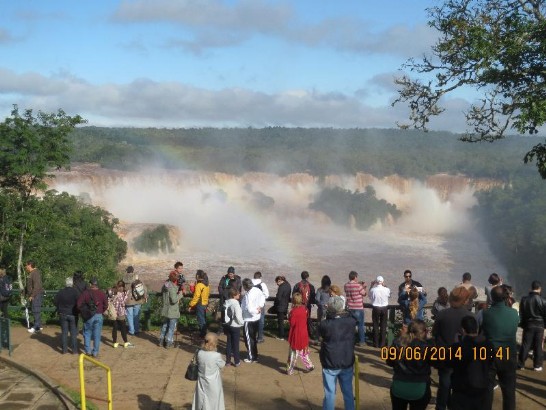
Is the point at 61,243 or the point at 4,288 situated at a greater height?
the point at 4,288

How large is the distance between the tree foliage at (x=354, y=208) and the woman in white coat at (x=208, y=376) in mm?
57087

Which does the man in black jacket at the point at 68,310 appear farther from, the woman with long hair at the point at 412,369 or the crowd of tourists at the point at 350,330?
the woman with long hair at the point at 412,369

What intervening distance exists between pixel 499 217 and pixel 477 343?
57975 mm

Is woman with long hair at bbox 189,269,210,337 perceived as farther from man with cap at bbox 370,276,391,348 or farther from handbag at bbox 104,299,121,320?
man with cap at bbox 370,276,391,348

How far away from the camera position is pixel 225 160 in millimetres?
91438

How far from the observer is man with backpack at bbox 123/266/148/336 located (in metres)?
11.2

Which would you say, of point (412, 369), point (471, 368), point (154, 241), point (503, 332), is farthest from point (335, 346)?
point (154, 241)

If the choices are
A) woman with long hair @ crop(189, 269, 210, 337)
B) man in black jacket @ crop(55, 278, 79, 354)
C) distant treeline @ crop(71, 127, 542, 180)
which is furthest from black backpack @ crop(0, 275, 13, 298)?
distant treeline @ crop(71, 127, 542, 180)

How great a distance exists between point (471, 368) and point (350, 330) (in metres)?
1.52

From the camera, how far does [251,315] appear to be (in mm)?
10109

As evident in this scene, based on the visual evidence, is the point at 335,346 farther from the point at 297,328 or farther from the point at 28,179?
the point at 28,179

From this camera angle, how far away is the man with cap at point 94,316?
10125 mm

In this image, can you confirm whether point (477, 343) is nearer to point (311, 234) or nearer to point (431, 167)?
point (311, 234)

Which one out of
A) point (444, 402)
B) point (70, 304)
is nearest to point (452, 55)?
point (444, 402)
